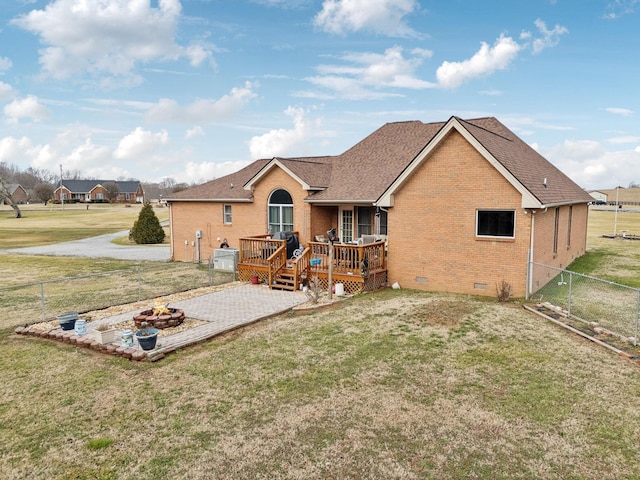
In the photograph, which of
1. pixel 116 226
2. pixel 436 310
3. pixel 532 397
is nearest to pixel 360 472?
pixel 532 397

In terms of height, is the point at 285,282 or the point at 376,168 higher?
the point at 376,168

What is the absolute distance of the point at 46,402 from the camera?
7.95 metres

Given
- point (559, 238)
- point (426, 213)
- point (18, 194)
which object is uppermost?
point (18, 194)

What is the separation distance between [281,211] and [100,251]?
2099 centimetres

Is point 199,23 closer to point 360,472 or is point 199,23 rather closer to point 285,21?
point 285,21

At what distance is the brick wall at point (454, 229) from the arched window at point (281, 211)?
6282 millimetres

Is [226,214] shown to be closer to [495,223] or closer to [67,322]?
[67,322]

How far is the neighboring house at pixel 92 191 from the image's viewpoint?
392 feet

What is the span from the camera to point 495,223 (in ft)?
50.0

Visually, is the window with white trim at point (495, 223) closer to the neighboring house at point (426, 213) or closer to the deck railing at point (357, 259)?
the neighboring house at point (426, 213)

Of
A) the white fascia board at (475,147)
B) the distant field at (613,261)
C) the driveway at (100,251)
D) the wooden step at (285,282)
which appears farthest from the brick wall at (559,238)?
the driveway at (100,251)

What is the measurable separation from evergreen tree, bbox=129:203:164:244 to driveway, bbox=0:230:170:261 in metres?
2.29

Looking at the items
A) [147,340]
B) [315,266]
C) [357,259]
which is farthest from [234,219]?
[147,340]

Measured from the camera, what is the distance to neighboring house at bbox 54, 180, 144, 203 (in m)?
120
